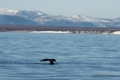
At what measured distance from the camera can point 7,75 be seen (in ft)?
79.3

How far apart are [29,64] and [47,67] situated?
2.30 metres

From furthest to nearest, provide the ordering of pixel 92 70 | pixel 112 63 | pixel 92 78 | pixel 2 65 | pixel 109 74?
pixel 112 63, pixel 2 65, pixel 92 70, pixel 109 74, pixel 92 78

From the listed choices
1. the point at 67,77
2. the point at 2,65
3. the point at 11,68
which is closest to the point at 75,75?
the point at 67,77

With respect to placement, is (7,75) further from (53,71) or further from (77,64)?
(77,64)

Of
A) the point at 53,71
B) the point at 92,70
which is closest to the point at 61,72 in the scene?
the point at 53,71

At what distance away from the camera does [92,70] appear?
27156 mm

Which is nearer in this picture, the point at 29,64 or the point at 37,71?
the point at 37,71

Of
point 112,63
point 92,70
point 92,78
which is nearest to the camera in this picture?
point 92,78

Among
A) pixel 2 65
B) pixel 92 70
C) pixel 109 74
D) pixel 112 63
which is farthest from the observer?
pixel 112 63

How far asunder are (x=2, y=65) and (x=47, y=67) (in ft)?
10.7

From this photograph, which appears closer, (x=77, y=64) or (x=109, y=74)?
(x=109, y=74)

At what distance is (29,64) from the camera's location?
99.8 ft

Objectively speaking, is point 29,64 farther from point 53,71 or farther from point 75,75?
point 75,75

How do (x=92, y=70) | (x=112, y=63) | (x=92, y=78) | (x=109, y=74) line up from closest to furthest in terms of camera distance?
(x=92, y=78) < (x=109, y=74) < (x=92, y=70) < (x=112, y=63)
